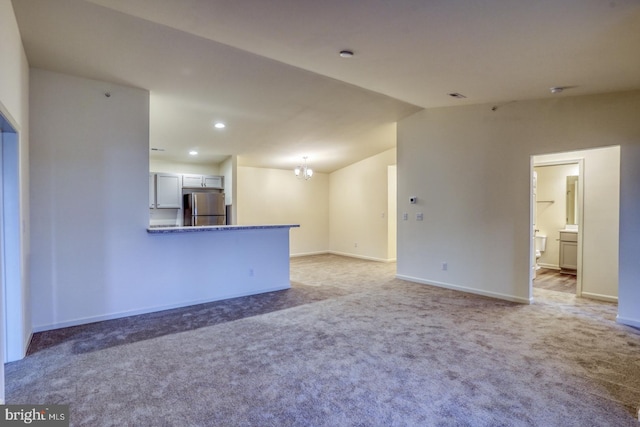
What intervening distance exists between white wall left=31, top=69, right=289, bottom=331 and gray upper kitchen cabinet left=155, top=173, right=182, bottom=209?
10.1ft

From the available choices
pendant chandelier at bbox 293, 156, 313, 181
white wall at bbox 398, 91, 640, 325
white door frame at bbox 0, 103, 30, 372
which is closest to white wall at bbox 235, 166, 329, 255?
pendant chandelier at bbox 293, 156, 313, 181

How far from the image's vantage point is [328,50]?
2.92 meters

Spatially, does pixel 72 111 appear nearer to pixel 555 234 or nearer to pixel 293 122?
pixel 293 122

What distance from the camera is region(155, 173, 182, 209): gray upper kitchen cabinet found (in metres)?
6.57

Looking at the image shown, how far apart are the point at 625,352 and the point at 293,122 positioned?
4.76 meters

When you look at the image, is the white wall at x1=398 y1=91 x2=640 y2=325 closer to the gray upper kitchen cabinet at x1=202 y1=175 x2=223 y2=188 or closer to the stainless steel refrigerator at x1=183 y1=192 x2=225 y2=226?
the stainless steel refrigerator at x1=183 y1=192 x2=225 y2=226

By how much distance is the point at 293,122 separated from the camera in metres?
5.11

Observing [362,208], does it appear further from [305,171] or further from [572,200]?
[572,200]

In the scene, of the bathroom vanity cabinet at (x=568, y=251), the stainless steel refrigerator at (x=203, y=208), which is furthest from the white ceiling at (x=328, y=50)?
the bathroom vanity cabinet at (x=568, y=251)

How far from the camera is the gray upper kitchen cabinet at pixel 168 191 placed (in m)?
6.57

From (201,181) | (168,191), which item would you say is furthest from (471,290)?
(168,191)

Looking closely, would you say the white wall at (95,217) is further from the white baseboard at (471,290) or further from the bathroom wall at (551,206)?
the bathroom wall at (551,206)

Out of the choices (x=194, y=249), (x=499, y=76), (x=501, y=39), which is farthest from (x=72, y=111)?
(x=499, y=76)

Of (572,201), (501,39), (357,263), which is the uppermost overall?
(501,39)
